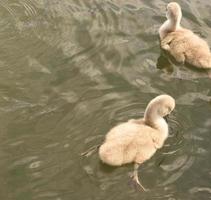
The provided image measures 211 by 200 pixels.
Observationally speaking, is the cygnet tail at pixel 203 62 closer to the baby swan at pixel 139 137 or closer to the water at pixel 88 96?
the water at pixel 88 96

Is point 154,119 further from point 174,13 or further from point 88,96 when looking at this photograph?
point 174,13

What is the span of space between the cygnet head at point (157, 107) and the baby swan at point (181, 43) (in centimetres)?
106

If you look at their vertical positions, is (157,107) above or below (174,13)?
below

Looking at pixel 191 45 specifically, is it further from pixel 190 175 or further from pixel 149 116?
pixel 190 175

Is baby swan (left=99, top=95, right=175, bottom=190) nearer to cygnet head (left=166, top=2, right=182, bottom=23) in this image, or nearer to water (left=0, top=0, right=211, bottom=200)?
water (left=0, top=0, right=211, bottom=200)

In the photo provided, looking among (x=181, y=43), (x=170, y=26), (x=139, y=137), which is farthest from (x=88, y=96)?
(x=170, y=26)

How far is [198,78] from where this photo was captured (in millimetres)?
6164

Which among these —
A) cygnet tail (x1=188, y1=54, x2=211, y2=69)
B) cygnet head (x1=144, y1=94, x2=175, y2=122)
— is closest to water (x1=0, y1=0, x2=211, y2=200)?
cygnet tail (x1=188, y1=54, x2=211, y2=69)

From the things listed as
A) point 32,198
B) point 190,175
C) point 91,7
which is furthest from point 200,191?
point 91,7

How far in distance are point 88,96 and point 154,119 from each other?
28.9 inches

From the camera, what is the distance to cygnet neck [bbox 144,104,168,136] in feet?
17.1

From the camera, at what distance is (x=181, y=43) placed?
20.8 ft

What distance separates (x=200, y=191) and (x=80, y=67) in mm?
1817

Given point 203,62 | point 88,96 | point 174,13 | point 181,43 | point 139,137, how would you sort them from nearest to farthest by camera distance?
point 139,137 < point 88,96 < point 203,62 < point 181,43 < point 174,13
